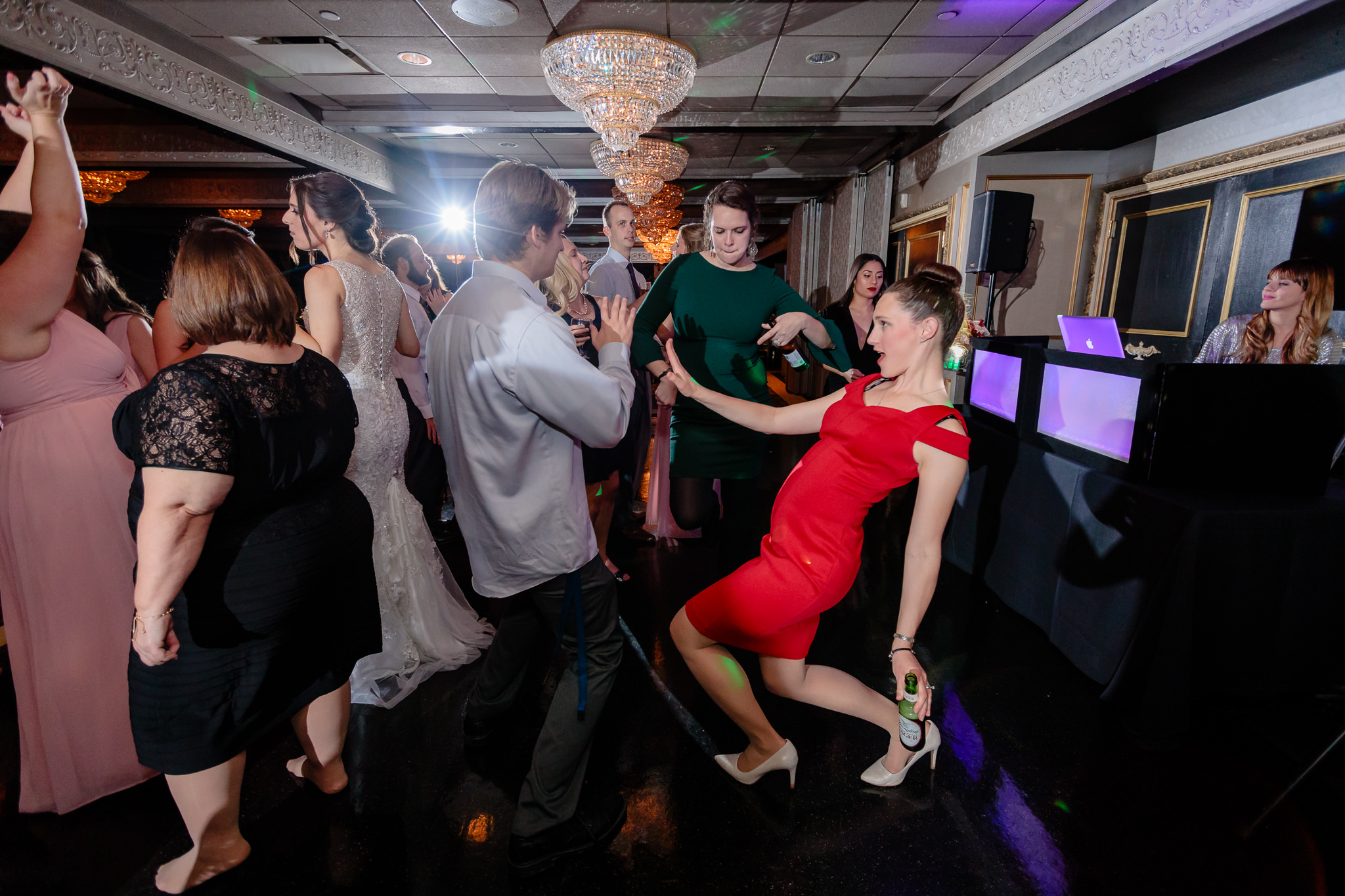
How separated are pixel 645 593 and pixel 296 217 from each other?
214 centimetres

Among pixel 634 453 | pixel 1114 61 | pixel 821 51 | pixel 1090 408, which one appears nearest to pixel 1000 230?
pixel 1114 61

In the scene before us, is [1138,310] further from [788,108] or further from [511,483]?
[511,483]

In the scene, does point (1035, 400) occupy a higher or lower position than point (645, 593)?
higher

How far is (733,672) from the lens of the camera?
5.16 ft

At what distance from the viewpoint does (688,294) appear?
85.7 inches

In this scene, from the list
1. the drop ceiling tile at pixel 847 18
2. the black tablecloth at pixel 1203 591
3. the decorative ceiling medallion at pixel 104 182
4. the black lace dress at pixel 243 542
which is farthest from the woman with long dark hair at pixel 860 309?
the decorative ceiling medallion at pixel 104 182

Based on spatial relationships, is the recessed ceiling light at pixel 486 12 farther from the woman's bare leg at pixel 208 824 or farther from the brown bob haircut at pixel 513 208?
the woman's bare leg at pixel 208 824

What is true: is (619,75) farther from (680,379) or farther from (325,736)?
(325,736)

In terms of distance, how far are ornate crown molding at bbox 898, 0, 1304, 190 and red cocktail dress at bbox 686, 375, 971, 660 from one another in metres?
3.04

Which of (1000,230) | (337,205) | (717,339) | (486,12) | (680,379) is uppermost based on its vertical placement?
(486,12)

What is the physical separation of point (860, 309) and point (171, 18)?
515cm

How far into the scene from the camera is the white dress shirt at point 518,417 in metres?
1.26

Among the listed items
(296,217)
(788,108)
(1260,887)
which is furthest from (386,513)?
(788,108)

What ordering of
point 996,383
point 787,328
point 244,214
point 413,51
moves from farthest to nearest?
point 244,214 → point 413,51 → point 996,383 → point 787,328
